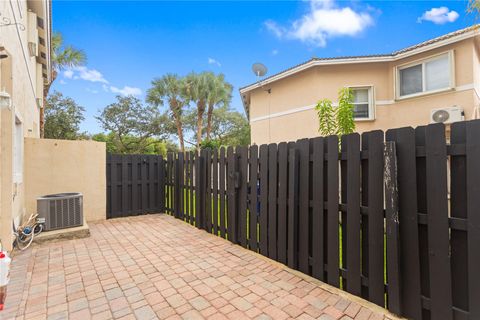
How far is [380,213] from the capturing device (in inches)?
96.6

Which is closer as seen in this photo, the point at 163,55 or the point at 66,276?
the point at 66,276

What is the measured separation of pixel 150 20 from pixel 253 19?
7075 mm

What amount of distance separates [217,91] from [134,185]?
15.0 metres

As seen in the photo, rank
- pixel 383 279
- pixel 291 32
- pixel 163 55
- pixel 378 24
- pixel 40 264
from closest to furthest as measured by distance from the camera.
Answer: pixel 383 279 < pixel 40 264 < pixel 378 24 < pixel 291 32 < pixel 163 55

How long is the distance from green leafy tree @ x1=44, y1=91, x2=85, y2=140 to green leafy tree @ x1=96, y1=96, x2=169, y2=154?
3669mm

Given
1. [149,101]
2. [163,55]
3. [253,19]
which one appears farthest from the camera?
[163,55]

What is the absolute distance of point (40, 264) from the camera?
3.59 meters

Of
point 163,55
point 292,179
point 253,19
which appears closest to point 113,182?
point 292,179

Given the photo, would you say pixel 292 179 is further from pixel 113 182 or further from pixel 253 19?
pixel 253 19

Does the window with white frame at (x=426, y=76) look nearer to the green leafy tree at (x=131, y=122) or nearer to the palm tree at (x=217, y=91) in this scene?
the palm tree at (x=217, y=91)

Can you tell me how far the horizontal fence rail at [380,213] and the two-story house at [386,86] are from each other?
758cm

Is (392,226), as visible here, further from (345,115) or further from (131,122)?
(131,122)

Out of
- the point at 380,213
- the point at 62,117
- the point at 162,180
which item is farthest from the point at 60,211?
the point at 62,117

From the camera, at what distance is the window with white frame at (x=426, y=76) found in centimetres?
846
